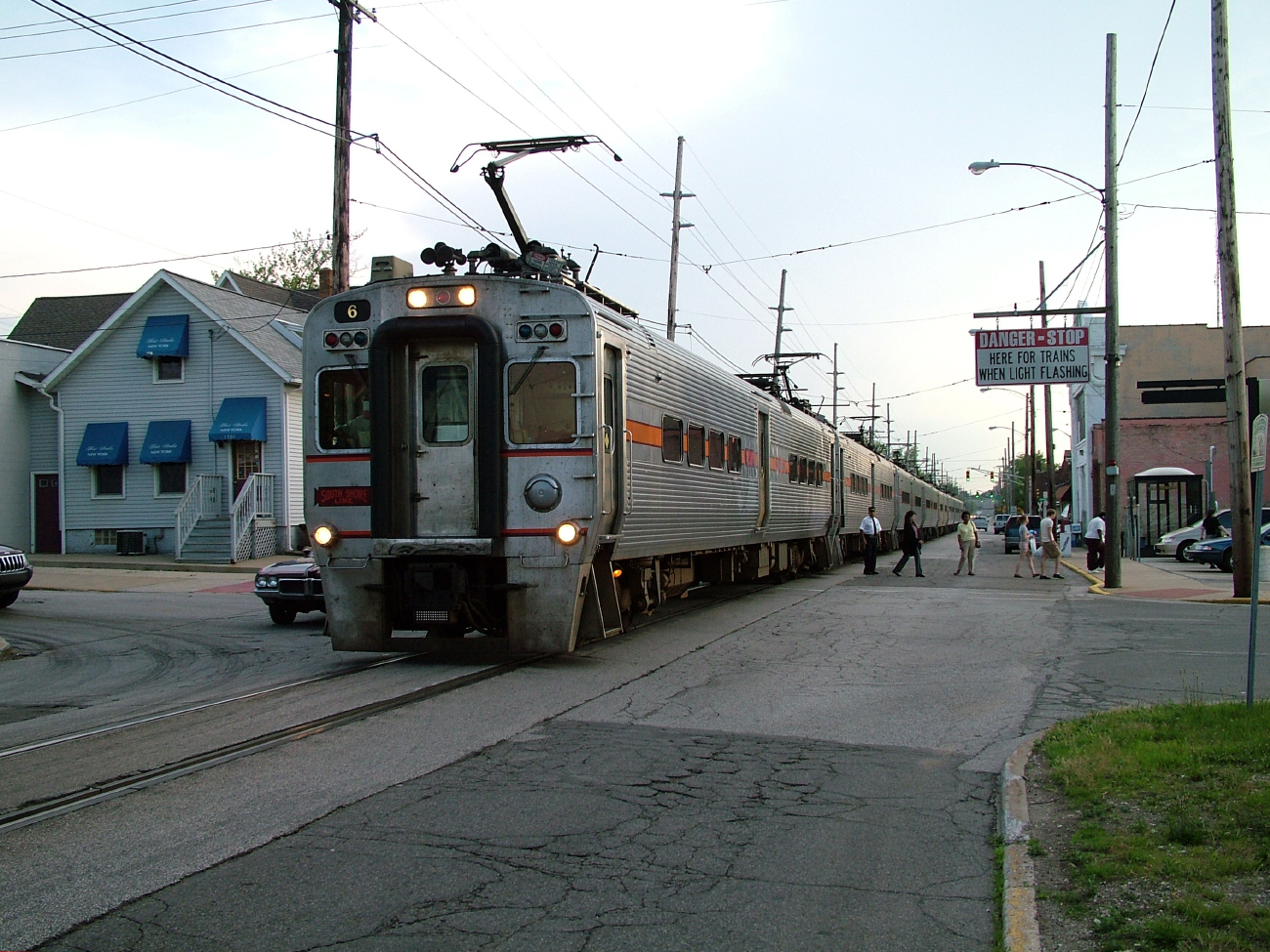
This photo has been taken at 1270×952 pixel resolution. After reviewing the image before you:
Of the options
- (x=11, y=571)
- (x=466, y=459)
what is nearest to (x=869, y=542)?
(x=466, y=459)

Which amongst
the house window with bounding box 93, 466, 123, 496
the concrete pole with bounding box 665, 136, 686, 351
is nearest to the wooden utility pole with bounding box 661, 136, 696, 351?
the concrete pole with bounding box 665, 136, 686, 351

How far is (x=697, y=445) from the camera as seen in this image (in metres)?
14.7

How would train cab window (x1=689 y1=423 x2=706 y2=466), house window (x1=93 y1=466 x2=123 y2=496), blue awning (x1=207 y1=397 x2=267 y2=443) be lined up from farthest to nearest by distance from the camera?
1. house window (x1=93 y1=466 x2=123 y2=496)
2. blue awning (x1=207 y1=397 x2=267 y2=443)
3. train cab window (x1=689 y1=423 x2=706 y2=466)

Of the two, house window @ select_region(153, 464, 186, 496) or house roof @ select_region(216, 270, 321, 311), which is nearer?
house window @ select_region(153, 464, 186, 496)

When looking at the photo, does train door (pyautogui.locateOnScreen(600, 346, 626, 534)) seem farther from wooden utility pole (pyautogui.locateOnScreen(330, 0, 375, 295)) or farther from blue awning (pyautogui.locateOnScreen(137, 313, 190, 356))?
blue awning (pyautogui.locateOnScreen(137, 313, 190, 356))

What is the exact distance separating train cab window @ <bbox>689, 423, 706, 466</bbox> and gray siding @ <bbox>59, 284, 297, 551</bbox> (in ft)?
56.1

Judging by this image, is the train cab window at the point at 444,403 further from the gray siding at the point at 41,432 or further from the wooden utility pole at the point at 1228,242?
the gray siding at the point at 41,432

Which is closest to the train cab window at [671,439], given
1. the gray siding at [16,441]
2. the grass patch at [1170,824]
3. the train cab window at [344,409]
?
the train cab window at [344,409]

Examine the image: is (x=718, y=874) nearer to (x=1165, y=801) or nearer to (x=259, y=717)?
(x=1165, y=801)

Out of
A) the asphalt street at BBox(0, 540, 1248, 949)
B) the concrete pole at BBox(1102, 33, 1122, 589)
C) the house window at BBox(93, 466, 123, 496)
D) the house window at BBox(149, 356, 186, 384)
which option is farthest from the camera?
the house window at BBox(93, 466, 123, 496)

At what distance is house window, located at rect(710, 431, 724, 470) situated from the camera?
15.5 metres

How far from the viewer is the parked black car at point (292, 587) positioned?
1496 cm

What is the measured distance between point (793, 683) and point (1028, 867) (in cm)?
504

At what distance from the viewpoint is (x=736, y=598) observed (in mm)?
18562
